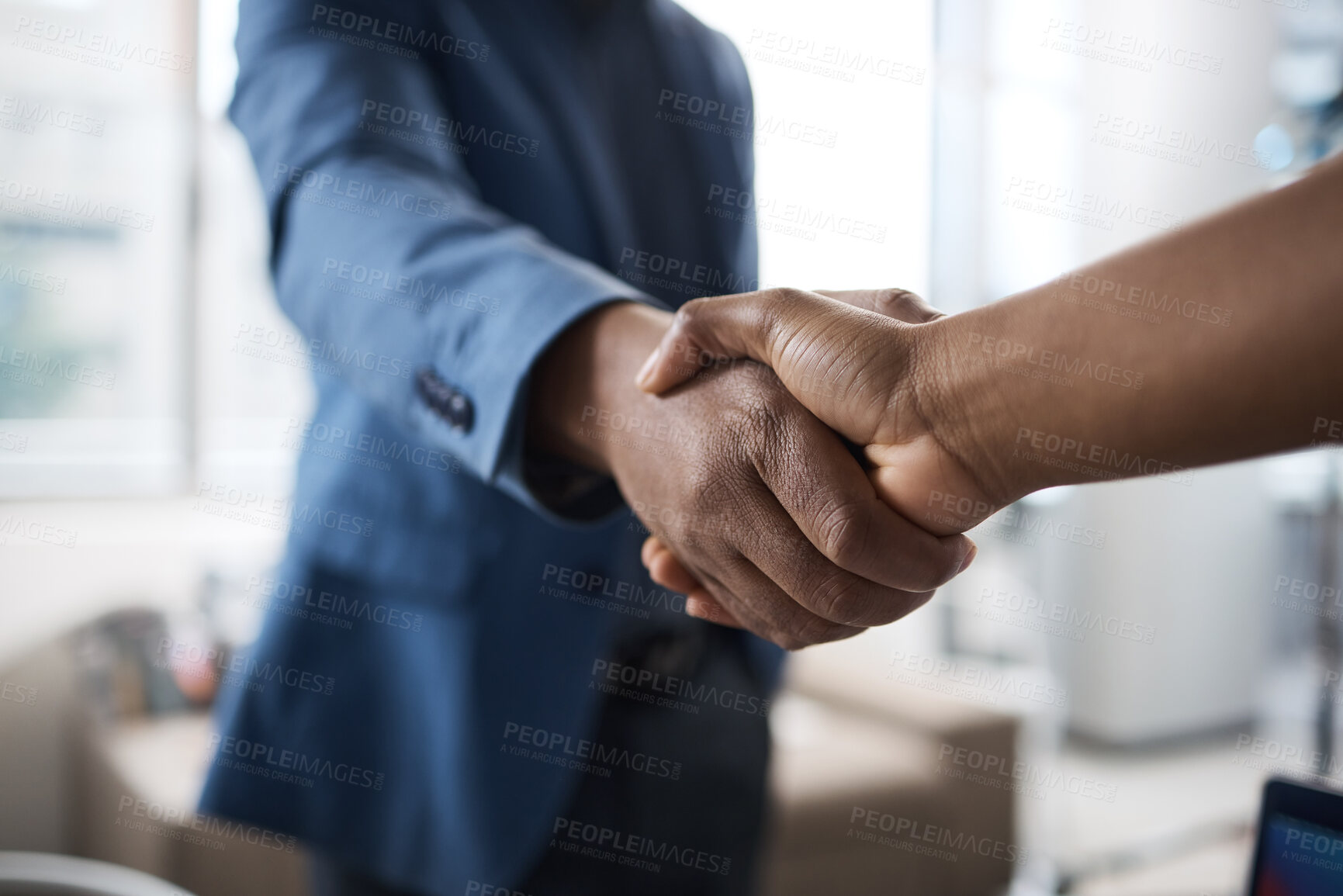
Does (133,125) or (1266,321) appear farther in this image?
(133,125)

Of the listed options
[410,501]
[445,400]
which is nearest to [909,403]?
[445,400]

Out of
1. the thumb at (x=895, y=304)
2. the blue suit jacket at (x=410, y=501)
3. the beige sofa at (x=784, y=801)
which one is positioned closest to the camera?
Result: the thumb at (x=895, y=304)

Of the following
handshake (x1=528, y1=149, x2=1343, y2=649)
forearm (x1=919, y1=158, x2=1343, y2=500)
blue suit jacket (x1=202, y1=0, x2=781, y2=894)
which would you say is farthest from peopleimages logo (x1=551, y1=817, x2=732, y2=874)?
forearm (x1=919, y1=158, x2=1343, y2=500)

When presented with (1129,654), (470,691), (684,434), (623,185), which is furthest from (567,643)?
(1129,654)

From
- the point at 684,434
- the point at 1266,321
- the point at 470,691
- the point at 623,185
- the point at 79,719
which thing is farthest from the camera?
the point at 79,719

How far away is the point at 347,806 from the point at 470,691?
16cm

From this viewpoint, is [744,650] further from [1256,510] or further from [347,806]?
[1256,510]

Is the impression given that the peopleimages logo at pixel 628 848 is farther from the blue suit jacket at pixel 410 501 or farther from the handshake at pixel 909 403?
the handshake at pixel 909 403

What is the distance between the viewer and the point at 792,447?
0.58 m

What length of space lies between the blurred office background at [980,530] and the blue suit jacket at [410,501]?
347 millimetres

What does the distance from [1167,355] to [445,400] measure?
1.54 feet

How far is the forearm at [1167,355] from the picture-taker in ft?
1.30

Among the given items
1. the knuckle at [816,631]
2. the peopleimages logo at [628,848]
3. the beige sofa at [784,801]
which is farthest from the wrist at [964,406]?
the beige sofa at [784,801]

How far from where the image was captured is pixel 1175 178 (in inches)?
144
